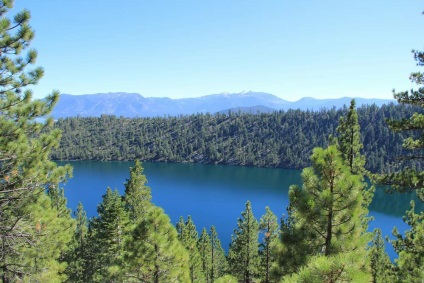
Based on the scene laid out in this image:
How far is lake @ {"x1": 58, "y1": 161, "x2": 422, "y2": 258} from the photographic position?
83750 millimetres

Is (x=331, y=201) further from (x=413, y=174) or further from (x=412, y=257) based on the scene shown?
(x=412, y=257)

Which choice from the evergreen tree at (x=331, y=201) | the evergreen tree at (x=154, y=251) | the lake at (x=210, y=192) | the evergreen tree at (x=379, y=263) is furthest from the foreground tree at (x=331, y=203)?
the lake at (x=210, y=192)

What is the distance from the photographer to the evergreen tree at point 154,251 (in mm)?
10961

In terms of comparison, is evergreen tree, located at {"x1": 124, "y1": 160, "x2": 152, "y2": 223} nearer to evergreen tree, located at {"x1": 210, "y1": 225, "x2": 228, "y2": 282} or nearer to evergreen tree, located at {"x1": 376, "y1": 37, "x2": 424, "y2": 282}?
evergreen tree, located at {"x1": 210, "y1": 225, "x2": 228, "y2": 282}

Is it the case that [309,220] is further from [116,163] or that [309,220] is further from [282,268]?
[116,163]

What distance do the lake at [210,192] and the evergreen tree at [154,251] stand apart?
175 ft

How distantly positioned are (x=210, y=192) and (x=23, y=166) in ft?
354

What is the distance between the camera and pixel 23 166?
9633mm

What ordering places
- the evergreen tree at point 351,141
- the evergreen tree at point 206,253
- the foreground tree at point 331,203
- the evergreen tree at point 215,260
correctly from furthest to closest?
the evergreen tree at point 215,260, the evergreen tree at point 206,253, the evergreen tree at point 351,141, the foreground tree at point 331,203

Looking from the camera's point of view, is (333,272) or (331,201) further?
(331,201)

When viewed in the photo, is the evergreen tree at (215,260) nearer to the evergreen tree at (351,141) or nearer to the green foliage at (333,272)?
the evergreen tree at (351,141)

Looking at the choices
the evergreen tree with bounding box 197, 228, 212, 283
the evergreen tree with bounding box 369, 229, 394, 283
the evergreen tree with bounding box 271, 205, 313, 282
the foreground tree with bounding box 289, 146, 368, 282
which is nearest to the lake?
the evergreen tree with bounding box 197, 228, 212, 283

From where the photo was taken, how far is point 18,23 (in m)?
8.80

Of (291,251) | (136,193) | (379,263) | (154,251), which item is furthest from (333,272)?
(379,263)
